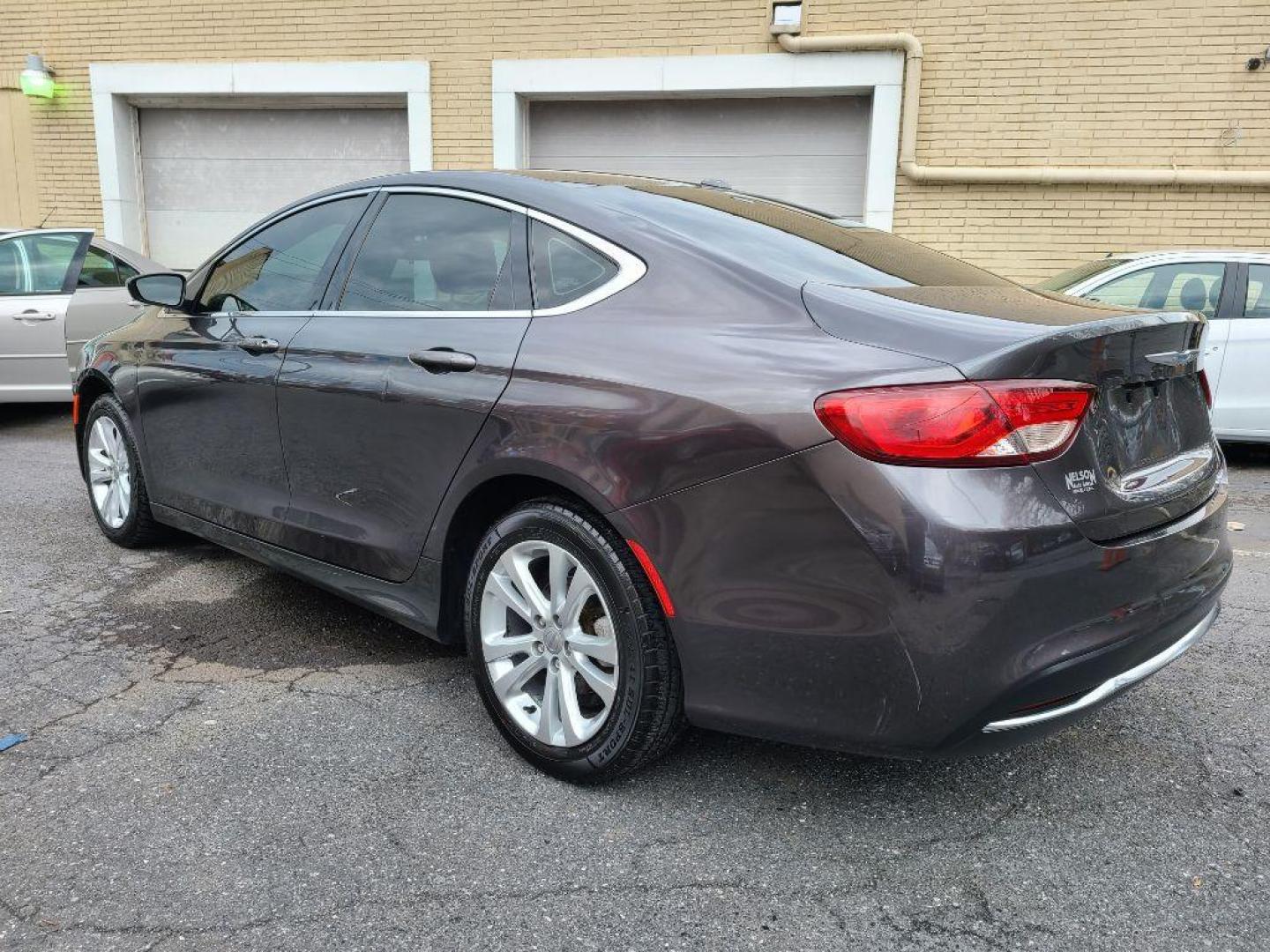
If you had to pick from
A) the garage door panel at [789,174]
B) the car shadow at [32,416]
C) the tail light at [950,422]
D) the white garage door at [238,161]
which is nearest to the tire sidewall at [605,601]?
the tail light at [950,422]

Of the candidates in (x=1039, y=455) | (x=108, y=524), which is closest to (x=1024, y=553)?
(x=1039, y=455)

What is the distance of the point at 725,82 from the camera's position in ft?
31.8

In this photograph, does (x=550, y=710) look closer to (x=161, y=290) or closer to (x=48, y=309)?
(x=161, y=290)

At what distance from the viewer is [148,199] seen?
11.7 meters

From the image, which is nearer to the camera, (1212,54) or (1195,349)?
(1195,349)

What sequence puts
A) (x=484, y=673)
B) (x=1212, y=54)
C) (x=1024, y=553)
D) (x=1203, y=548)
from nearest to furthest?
1. (x=1024, y=553)
2. (x=1203, y=548)
3. (x=484, y=673)
4. (x=1212, y=54)

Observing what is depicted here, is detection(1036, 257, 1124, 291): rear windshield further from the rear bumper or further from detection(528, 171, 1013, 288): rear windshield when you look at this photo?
the rear bumper

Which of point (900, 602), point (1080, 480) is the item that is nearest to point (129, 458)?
point (900, 602)

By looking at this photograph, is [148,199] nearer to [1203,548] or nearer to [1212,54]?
[1212,54]

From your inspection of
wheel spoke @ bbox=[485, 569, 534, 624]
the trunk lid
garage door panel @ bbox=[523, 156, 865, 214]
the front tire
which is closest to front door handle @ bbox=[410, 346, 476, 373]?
the front tire

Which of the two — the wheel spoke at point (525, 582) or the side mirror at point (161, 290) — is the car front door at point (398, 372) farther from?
the side mirror at point (161, 290)

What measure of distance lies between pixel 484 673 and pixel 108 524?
2764 mm

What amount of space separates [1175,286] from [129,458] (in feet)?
20.7

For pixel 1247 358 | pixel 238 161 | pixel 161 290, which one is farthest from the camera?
pixel 238 161
